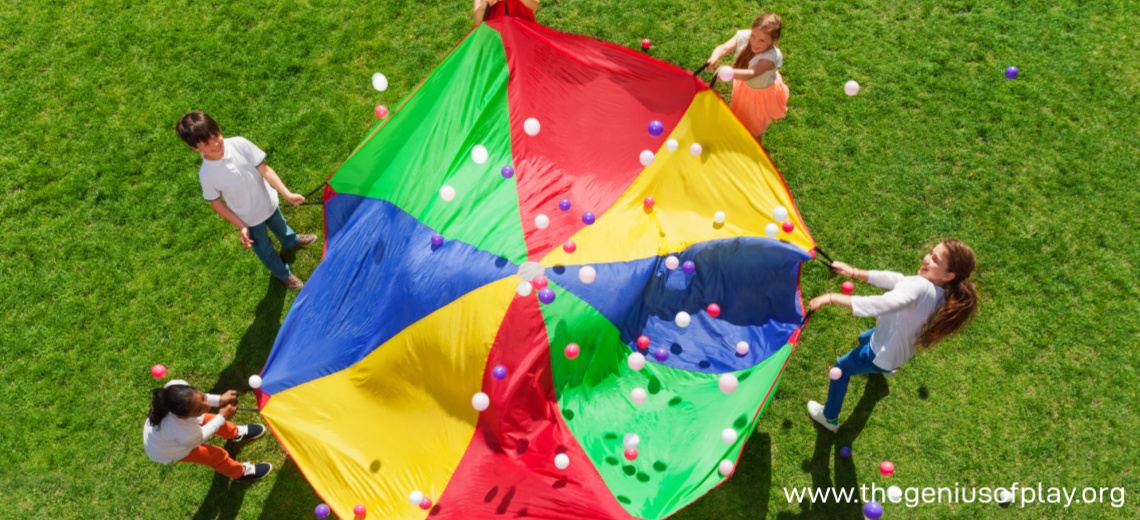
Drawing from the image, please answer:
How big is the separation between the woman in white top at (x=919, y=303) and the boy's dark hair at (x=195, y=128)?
3813mm

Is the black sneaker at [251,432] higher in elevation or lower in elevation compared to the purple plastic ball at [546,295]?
lower

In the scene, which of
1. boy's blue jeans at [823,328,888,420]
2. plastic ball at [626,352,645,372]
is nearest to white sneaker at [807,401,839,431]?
boy's blue jeans at [823,328,888,420]

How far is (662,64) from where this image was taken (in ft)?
15.8

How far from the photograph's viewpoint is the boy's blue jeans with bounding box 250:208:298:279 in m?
4.78

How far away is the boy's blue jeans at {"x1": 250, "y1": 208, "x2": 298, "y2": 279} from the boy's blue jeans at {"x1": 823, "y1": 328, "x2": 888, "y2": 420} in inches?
163

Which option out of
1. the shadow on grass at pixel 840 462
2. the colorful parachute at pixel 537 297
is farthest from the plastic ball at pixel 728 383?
the shadow on grass at pixel 840 462

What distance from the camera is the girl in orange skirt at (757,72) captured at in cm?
452

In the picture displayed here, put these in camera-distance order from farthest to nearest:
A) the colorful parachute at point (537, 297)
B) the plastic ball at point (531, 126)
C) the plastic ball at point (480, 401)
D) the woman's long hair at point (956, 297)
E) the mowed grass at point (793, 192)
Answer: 1. the mowed grass at point (793, 192)
2. the plastic ball at point (531, 126)
3. the colorful parachute at point (537, 297)
4. the plastic ball at point (480, 401)
5. the woman's long hair at point (956, 297)

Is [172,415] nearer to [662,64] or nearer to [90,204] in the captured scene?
[90,204]

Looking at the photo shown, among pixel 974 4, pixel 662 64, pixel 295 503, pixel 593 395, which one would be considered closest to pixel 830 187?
pixel 662 64

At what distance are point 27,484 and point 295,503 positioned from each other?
190cm

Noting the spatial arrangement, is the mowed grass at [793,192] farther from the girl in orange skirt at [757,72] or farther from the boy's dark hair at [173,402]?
the boy's dark hair at [173,402]

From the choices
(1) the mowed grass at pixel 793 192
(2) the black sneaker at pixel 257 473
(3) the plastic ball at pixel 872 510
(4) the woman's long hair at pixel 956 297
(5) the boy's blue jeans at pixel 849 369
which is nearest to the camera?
(4) the woman's long hair at pixel 956 297

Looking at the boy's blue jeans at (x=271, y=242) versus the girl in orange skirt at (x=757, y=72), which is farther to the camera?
the boy's blue jeans at (x=271, y=242)
